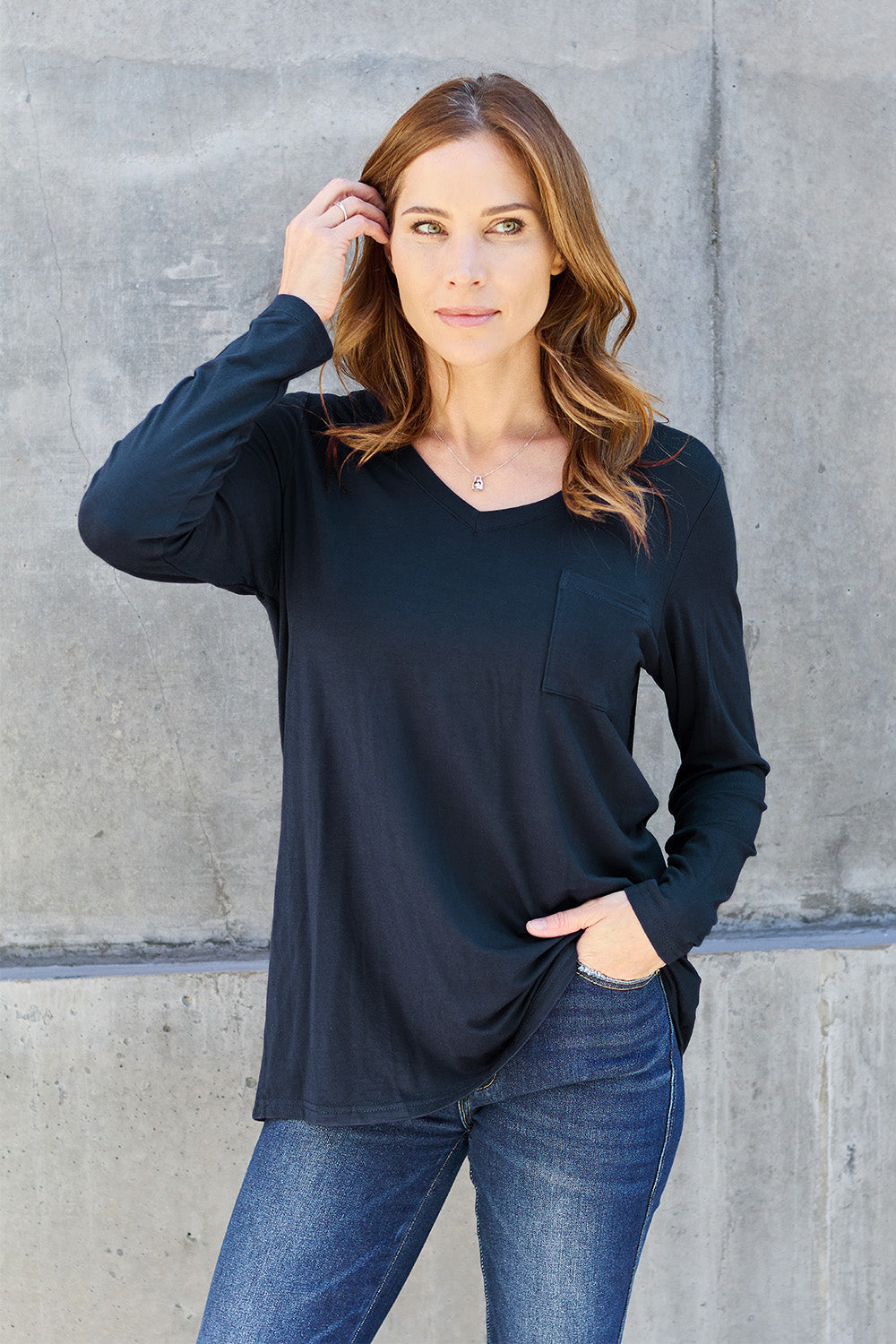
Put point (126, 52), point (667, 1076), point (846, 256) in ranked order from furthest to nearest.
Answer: point (846, 256), point (126, 52), point (667, 1076)

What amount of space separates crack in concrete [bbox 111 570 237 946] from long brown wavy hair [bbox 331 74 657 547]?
0.87 m

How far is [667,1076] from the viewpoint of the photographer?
1593mm

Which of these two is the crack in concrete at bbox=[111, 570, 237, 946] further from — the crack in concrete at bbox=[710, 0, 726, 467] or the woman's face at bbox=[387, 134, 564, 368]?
the crack in concrete at bbox=[710, 0, 726, 467]

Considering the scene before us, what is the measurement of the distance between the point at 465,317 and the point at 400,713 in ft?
1.77

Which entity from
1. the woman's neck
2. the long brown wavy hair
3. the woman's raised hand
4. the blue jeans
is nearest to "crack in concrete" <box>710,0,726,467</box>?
the long brown wavy hair

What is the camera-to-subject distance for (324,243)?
5.08ft

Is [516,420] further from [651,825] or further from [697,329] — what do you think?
[651,825]

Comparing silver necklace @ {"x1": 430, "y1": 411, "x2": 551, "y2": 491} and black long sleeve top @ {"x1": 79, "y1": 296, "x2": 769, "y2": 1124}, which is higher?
silver necklace @ {"x1": 430, "y1": 411, "x2": 551, "y2": 491}

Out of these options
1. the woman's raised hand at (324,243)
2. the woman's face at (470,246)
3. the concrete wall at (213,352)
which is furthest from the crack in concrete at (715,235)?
the woman's raised hand at (324,243)

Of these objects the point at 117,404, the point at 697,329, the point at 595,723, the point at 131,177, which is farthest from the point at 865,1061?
the point at 131,177

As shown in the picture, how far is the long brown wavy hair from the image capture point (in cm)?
154

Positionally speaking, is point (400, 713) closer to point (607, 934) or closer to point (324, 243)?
point (607, 934)

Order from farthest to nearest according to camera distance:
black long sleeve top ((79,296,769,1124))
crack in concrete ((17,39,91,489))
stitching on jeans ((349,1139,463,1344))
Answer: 1. crack in concrete ((17,39,91,489))
2. stitching on jeans ((349,1139,463,1344))
3. black long sleeve top ((79,296,769,1124))

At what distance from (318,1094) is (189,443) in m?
0.85
